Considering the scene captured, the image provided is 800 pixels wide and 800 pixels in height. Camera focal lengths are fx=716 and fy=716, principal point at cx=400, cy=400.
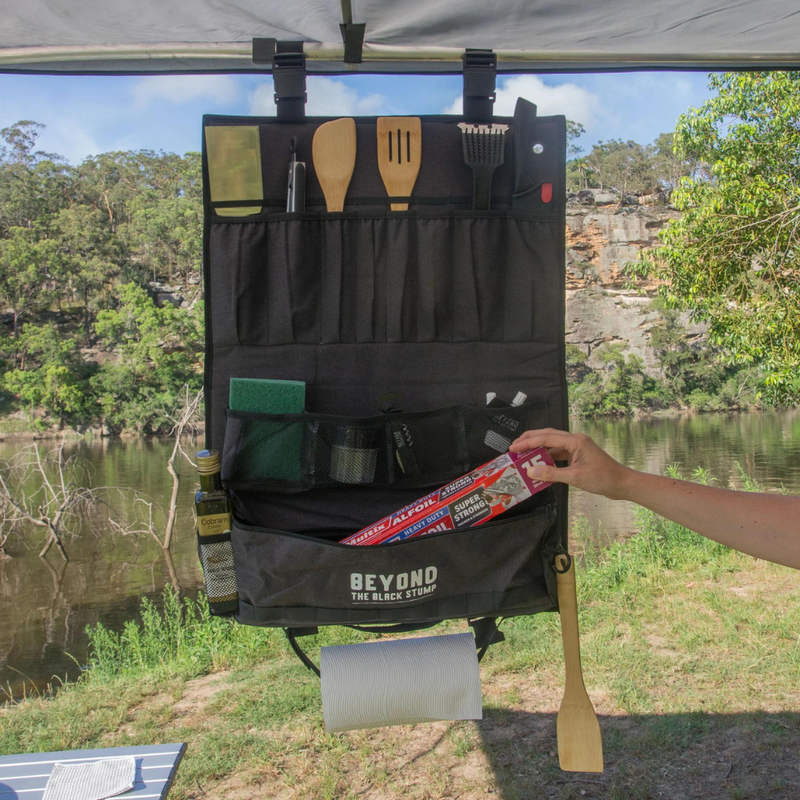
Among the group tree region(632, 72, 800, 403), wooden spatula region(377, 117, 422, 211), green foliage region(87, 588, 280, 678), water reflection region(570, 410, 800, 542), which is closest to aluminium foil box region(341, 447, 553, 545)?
wooden spatula region(377, 117, 422, 211)

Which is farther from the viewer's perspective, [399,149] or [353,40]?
[353,40]

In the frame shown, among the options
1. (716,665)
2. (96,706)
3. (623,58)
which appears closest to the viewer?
(623,58)

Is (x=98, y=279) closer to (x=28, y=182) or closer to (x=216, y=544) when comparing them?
(x=28, y=182)

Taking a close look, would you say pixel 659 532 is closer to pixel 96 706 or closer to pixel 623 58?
pixel 96 706

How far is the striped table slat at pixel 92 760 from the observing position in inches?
39.5

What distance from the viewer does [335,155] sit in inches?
50.7

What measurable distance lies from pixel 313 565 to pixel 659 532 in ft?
19.7

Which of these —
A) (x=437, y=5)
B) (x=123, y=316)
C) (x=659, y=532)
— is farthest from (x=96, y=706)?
(x=123, y=316)

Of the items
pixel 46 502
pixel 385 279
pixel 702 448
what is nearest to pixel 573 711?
pixel 385 279

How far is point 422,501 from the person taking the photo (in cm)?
125

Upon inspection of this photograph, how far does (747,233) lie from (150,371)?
1058 inches

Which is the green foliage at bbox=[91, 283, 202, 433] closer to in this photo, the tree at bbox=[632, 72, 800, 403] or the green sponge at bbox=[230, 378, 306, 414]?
the tree at bbox=[632, 72, 800, 403]

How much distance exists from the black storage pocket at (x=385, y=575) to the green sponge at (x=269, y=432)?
0.36ft

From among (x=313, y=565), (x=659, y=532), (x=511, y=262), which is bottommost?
(x=659, y=532)
